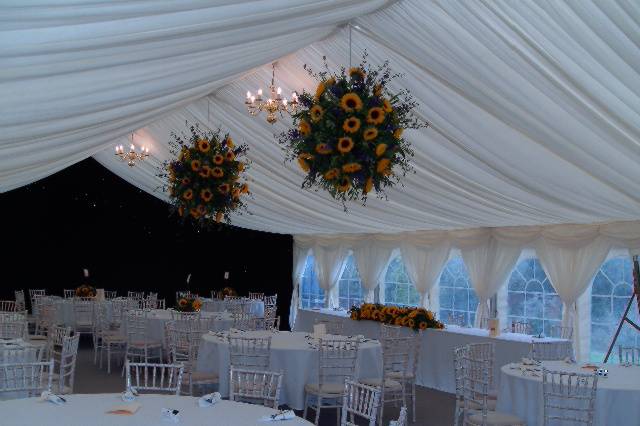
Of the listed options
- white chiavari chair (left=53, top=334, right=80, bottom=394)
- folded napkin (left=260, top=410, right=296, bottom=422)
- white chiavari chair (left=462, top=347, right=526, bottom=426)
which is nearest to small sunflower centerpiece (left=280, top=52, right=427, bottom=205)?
folded napkin (left=260, top=410, right=296, bottom=422)

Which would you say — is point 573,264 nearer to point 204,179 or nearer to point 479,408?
point 479,408

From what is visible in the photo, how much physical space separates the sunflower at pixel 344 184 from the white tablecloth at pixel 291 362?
9.37ft

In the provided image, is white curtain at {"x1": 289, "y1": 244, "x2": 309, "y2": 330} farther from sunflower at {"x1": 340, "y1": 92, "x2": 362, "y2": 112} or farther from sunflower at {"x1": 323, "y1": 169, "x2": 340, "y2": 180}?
sunflower at {"x1": 340, "y1": 92, "x2": 362, "y2": 112}

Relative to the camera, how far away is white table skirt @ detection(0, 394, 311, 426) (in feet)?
13.5

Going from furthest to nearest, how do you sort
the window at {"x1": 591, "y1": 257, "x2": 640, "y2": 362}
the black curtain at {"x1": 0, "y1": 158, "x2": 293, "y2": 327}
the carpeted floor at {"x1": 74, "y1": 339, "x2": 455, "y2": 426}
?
the black curtain at {"x1": 0, "y1": 158, "x2": 293, "y2": 327} → the window at {"x1": 591, "y1": 257, "x2": 640, "y2": 362} → the carpeted floor at {"x1": 74, "y1": 339, "x2": 455, "y2": 426}

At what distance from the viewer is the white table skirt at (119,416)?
4118 millimetres

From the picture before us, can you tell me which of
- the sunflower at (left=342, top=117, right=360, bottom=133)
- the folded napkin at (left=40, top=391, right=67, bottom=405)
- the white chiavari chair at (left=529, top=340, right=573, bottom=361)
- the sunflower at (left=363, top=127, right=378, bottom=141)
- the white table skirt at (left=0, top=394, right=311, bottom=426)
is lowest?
the white table skirt at (left=0, top=394, right=311, bottom=426)

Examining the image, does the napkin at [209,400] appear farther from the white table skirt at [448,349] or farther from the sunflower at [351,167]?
the white table skirt at [448,349]

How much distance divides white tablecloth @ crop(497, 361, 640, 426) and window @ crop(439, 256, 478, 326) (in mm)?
5290

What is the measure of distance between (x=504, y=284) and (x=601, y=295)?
66.0 inches

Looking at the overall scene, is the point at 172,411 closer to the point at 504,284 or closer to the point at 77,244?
the point at 504,284

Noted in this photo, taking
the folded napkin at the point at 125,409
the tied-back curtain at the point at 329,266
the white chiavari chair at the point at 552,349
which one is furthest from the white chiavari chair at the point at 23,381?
the tied-back curtain at the point at 329,266

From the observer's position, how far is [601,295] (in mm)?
10117

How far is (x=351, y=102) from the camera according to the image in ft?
17.1
